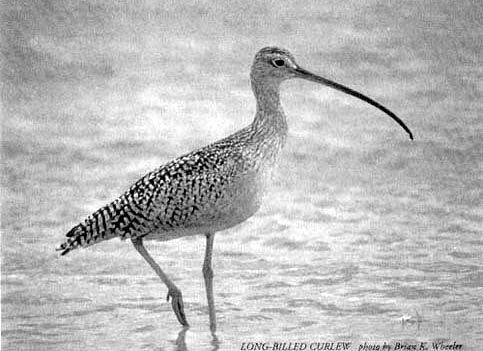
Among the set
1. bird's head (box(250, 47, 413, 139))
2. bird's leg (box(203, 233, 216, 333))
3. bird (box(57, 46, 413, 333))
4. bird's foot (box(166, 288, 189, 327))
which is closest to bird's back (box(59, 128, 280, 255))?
bird (box(57, 46, 413, 333))

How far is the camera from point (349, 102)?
9.93m

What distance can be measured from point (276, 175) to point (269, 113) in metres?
2.37

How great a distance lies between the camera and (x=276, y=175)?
8.77m

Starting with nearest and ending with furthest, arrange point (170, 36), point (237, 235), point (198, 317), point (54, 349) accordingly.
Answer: point (54, 349) < point (198, 317) < point (237, 235) < point (170, 36)

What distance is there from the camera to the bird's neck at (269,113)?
20.9 ft

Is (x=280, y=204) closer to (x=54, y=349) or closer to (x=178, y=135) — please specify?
(x=178, y=135)

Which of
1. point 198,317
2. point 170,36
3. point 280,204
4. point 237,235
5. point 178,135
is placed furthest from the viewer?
point 170,36

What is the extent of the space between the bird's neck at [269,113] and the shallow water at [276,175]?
3.26 ft

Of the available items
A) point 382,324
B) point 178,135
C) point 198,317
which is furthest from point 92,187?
point 382,324

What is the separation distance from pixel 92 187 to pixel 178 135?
3.41 feet

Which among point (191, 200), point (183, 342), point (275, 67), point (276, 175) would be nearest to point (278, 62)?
point (275, 67)

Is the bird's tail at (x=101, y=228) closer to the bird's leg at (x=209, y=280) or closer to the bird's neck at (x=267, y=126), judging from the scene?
the bird's leg at (x=209, y=280)

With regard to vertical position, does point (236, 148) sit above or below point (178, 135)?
above

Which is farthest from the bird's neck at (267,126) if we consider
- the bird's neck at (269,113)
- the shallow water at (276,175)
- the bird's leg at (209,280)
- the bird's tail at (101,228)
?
the shallow water at (276,175)
